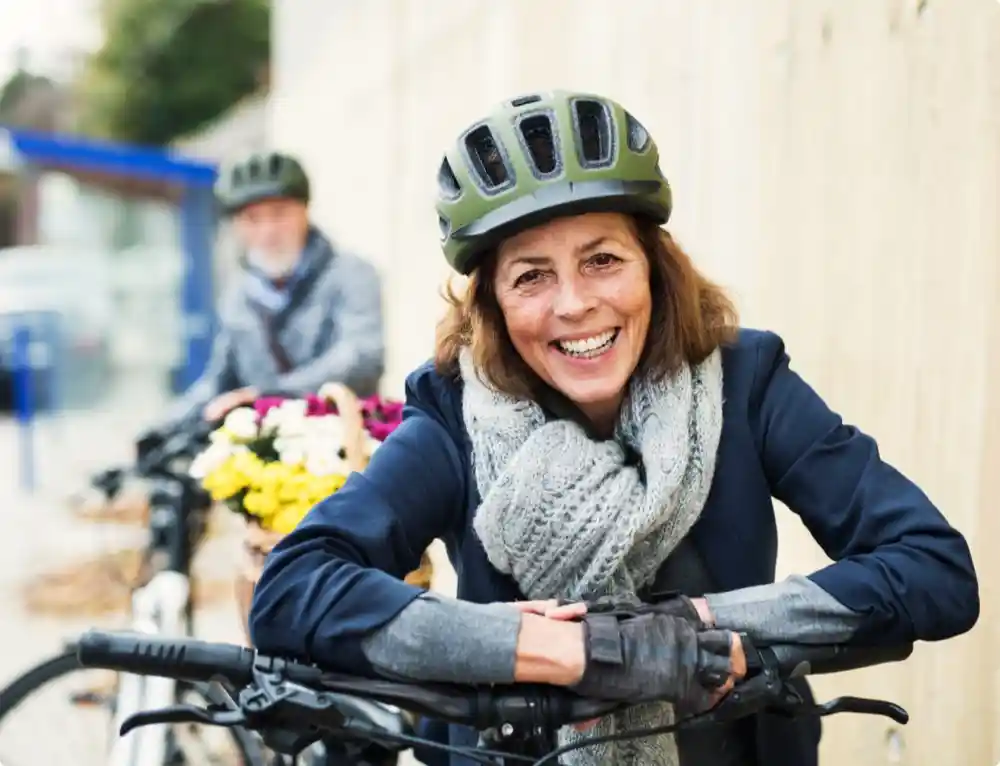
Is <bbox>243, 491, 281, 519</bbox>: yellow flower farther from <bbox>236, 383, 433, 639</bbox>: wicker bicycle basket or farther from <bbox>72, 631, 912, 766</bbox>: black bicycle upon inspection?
<bbox>72, 631, 912, 766</bbox>: black bicycle

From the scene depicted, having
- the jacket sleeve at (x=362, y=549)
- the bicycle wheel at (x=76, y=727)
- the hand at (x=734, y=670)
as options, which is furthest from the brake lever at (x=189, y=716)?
the bicycle wheel at (x=76, y=727)

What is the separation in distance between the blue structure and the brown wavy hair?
988 centimetres

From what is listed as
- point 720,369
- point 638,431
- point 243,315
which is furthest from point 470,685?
point 243,315

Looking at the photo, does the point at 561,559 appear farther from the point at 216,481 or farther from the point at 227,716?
the point at 216,481

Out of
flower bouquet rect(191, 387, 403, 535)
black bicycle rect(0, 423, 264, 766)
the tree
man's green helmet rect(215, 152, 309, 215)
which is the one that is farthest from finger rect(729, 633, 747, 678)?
the tree

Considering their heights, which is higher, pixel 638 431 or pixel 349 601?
pixel 638 431

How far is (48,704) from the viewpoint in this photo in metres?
3.99

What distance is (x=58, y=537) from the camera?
901 cm

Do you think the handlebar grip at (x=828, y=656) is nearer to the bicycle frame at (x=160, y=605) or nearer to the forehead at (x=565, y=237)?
the forehead at (x=565, y=237)

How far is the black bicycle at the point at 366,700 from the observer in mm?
1493

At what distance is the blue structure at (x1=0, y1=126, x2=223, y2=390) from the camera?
1113 centimetres

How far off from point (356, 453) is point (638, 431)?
1.01 m

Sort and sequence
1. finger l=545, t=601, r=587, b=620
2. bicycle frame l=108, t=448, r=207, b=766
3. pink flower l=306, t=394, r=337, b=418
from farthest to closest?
bicycle frame l=108, t=448, r=207, b=766 < pink flower l=306, t=394, r=337, b=418 < finger l=545, t=601, r=587, b=620

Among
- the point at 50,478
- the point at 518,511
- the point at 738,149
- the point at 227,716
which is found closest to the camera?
the point at 227,716
